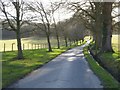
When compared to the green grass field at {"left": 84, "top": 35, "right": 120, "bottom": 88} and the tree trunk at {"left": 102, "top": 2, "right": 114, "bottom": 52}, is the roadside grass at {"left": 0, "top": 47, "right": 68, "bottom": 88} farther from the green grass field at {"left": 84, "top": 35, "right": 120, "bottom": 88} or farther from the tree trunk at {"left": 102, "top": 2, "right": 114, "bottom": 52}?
the tree trunk at {"left": 102, "top": 2, "right": 114, "bottom": 52}

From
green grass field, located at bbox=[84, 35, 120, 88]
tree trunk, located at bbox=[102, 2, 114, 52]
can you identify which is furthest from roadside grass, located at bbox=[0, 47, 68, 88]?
tree trunk, located at bbox=[102, 2, 114, 52]

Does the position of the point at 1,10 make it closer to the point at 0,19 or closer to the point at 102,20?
the point at 0,19

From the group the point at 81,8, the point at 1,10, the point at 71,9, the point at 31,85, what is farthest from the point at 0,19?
the point at 31,85

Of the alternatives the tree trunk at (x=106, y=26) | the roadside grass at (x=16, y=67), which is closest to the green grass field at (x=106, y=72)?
the roadside grass at (x=16, y=67)

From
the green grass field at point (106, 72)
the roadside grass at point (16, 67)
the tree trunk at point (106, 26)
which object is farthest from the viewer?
the tree trunk at point (106, 26)

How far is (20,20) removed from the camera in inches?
1242

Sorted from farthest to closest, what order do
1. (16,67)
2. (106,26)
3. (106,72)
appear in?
1. (106,26)
2. (16,67)
3. (106,72)

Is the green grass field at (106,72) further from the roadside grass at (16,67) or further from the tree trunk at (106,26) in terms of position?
the tree trunk at (106,26)

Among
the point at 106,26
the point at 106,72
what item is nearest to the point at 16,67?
the point at 106,72

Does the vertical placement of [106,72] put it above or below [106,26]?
below

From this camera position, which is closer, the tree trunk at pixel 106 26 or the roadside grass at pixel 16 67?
the roadside grass at pixel 16 67

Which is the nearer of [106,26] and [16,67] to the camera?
[16,67]

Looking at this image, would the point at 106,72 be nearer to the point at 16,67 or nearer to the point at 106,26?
the point at 16,67

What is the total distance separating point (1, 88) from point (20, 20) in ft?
64.5
